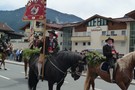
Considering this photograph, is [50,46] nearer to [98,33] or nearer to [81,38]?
[98,33]

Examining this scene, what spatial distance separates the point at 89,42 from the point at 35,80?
218 feet

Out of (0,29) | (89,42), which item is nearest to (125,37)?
(89,42)

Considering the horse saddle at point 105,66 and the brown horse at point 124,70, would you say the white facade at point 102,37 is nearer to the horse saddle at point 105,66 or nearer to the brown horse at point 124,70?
the horse saddle at point 105,66

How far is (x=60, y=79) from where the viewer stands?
10.5 m

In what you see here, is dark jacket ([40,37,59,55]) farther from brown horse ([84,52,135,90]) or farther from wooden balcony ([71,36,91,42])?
wooden balcony ([71,36,91,42])

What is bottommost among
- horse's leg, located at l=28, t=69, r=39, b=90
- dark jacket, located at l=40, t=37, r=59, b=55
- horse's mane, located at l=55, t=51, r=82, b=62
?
horse's leg, located at l=28, t=69, r=39, b=90

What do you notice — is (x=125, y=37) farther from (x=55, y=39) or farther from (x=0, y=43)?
(x=55, y=39)

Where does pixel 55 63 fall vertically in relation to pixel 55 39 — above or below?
below

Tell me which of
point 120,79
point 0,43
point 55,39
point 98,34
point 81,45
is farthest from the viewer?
point 81,45

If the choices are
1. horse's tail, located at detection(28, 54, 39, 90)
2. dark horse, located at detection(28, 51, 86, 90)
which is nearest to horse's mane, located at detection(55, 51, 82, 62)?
dark horse, located at detection(28, 51, 86, 90)

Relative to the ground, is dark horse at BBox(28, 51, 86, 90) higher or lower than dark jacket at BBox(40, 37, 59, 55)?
lower

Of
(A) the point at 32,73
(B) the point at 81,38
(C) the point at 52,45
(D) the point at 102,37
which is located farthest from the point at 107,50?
(B) the point at 81,38

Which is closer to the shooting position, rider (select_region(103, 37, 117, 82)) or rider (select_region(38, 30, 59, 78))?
rider (select_region(38, 30, 59, 78))

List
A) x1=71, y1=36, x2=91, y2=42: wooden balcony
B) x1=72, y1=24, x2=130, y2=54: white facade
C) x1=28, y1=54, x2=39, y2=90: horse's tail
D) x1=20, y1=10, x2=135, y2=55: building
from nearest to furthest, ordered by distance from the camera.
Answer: x1=28, y1=54, x2=39, y2=90: horse's tail, x1=20, y1=10, x2=135, y2=55: building, x1=72, y1=24, x2=130, y2=54: white facade, x1=71, y1=36, x2=91, y2=42: wooden balcony
